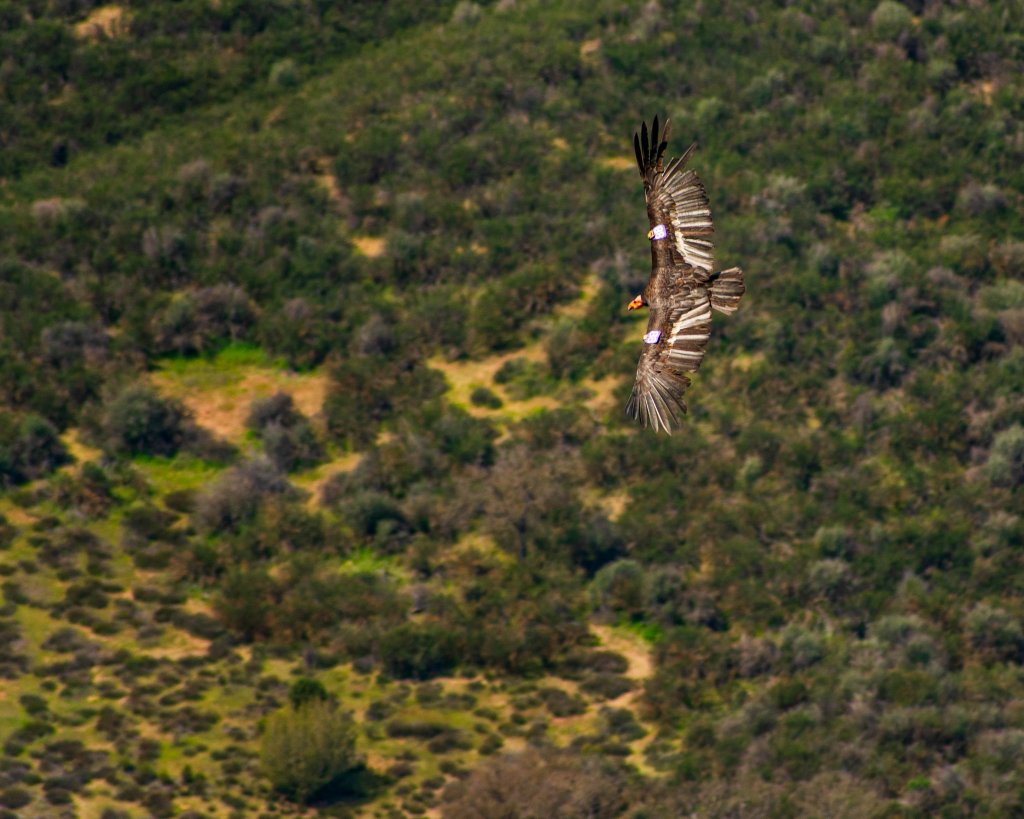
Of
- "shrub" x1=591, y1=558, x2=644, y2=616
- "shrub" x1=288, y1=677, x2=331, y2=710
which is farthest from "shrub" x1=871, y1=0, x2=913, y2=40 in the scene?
"shrub" x1=288, y1=677, x2=331, y2=710

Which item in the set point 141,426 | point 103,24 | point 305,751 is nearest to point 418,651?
point 305,751

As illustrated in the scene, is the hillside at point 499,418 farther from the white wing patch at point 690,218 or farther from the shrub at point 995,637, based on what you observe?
the white wing patch at point 690,218

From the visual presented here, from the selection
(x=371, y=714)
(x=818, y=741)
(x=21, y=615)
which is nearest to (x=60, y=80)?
(x=21, y=615)


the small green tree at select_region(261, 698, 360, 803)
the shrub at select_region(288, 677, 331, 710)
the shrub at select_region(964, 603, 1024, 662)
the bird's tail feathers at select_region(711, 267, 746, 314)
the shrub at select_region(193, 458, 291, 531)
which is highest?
the bird's tail feathers at select_region(711, 267, 746, 314)

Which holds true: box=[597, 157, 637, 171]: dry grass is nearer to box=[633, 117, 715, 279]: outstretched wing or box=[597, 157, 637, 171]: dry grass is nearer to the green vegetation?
the green vegetation

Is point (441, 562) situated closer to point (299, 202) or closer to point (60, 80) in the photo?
point (299, 202)

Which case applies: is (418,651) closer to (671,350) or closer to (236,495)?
(236,495)
